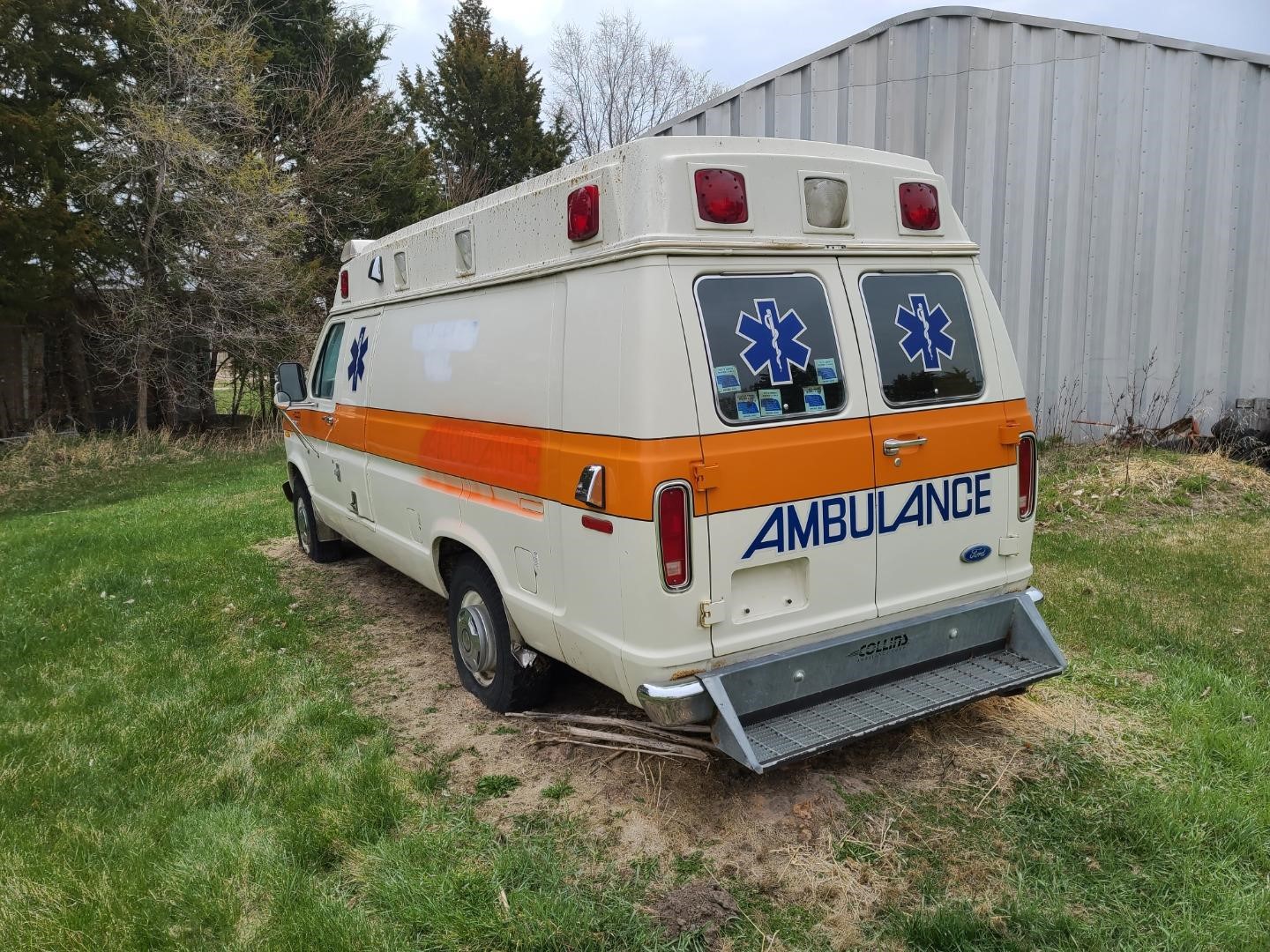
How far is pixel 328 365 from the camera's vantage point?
251 inches

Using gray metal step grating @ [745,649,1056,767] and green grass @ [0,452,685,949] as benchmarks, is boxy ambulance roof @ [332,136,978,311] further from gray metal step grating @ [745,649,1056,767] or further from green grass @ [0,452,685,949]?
green grass @ [0,452,685,949]

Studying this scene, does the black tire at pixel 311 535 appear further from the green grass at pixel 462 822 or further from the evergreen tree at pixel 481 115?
the evergreen tree at pixel 481 115

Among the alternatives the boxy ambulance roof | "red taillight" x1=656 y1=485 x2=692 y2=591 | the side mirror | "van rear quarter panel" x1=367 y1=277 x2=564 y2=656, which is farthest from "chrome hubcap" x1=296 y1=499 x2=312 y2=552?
"red taillight" x1=656 y1=485 x2=692 y2=591

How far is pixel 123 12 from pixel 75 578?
13.1 meters

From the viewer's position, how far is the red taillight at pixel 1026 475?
4.05 m

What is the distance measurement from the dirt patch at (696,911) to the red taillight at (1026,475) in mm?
2216

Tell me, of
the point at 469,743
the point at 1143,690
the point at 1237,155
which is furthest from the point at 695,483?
the point at 1237,155

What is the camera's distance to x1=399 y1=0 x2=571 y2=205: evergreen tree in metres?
30.3

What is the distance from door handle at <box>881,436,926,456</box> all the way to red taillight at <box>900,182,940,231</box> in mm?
946

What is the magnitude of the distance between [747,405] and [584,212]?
1.00 m

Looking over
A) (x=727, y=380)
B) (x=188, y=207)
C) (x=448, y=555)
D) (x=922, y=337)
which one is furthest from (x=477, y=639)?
(x=188, y=207)

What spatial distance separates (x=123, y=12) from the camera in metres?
15.6

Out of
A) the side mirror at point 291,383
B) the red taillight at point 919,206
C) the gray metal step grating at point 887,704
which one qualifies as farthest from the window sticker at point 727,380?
the side mirror at point 291,383

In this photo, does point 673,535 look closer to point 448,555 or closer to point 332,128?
point 448,555
